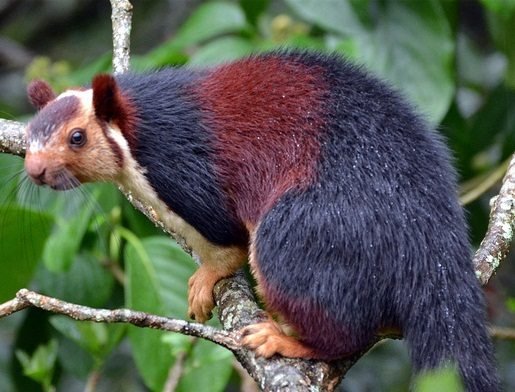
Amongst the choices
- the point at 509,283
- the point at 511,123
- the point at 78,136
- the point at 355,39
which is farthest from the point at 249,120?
the point at 509,283

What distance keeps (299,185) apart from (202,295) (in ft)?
2.00

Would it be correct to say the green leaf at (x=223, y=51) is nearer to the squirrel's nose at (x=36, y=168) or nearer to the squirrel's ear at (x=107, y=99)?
the squirrel's ear at (x=107, y=99)

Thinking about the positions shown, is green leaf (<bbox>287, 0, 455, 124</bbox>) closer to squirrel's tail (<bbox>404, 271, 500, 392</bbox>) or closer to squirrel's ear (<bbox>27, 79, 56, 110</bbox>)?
squirrel's ear (<bbox>27, 79, 56, 110</bbox>)

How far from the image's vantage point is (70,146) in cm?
329

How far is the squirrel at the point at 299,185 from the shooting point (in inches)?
118

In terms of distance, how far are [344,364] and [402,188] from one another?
56 cm

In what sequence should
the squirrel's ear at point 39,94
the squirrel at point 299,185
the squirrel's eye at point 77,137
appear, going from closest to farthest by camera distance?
the squirrel at point 299,185, the squirrel's eye at point 77,137, the squirrel's ear at point 39,94

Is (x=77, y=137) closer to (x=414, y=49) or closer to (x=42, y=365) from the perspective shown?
(x=42, y=365)

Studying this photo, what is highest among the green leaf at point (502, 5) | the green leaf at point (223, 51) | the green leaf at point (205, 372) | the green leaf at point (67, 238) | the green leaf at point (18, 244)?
the green leaf at point (502, 5)

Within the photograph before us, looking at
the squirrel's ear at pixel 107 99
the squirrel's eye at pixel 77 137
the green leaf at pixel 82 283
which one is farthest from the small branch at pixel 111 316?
the green leaf at pixel 82 283

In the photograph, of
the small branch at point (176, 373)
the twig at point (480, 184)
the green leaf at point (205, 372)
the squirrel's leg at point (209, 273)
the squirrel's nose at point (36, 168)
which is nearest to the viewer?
the squirrel's nose at point (36, 168)

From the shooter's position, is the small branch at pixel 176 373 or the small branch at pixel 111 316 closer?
the small branch at pixel 111 316

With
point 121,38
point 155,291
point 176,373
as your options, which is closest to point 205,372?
point 176,373

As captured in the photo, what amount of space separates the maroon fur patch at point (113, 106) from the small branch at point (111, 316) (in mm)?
669
